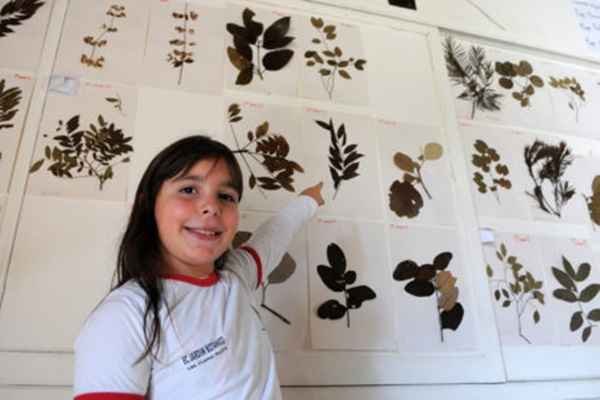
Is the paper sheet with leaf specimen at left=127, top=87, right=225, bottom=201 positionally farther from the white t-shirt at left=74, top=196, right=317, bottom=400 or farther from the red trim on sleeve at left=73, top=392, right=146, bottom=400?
the red trim on sleeve at left=73, top=392, right=146, bottom=400

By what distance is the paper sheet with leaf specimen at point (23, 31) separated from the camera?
3.42 ft

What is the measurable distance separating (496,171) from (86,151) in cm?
129

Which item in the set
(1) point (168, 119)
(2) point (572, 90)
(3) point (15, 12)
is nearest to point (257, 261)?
(1) point (168, 119)

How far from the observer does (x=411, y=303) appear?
3.65ft

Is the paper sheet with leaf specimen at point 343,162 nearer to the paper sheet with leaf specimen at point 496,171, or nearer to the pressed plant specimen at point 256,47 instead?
the pressed plant specimen at point 256,47

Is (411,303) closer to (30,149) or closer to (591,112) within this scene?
(30,149)

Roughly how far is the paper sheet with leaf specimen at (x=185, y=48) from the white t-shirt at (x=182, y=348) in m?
0.65

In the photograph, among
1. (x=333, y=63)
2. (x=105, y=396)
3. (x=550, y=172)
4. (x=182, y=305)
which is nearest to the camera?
(x=105, y=396)

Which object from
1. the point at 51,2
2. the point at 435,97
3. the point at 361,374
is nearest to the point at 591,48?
the point at 435,97

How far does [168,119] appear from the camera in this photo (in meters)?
1.09

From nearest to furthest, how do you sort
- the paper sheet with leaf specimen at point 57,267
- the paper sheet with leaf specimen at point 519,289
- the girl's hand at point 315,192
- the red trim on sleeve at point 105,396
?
the red trim on sleeve at point 105,396 → the paper sheet with leaf specimen at point 57,267 → the girl's hand at point 315,192 → the paper sheet with leaf specimen at point 519,289

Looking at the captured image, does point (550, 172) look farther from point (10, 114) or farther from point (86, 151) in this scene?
point (10, 114)

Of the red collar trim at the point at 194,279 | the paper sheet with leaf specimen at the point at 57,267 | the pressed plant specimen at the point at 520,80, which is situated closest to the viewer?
the red collar trim at the point at 194,279

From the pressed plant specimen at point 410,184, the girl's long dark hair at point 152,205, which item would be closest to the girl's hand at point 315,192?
the pressed plant specimen at point 410,184
